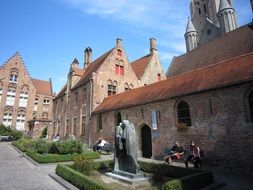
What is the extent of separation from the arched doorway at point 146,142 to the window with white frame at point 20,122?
36734 millimetres

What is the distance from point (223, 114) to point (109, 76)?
16949mm

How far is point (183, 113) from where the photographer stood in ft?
45.2

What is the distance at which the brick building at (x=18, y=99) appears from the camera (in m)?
41.9

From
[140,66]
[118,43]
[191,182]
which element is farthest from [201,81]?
[140,66]

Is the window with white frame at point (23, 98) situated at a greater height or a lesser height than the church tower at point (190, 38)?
lesser

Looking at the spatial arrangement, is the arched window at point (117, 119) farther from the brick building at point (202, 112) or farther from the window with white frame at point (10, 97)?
the window with white frame at point (10, 97)

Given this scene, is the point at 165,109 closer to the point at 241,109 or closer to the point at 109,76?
the point at 241,109

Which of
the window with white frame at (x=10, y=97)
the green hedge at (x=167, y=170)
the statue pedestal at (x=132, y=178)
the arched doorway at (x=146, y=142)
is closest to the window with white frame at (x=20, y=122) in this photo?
the window with white frame at (x=10, y=97)

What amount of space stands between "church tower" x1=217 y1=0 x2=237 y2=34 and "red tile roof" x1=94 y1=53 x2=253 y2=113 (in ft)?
124

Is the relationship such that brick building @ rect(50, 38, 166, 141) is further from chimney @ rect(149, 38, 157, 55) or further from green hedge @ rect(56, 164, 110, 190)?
green hedge @ rect(56, 164, 110, 190)

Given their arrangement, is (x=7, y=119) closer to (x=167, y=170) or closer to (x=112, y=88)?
(x=112, y=88)

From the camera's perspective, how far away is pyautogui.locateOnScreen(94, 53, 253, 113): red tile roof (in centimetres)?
1160

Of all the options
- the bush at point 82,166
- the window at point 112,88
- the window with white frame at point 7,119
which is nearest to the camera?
the bush at point 82,166

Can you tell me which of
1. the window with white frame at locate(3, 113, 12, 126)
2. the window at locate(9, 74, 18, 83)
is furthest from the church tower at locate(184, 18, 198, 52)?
the window with white frame at locate(3, 113, 12, 126)
